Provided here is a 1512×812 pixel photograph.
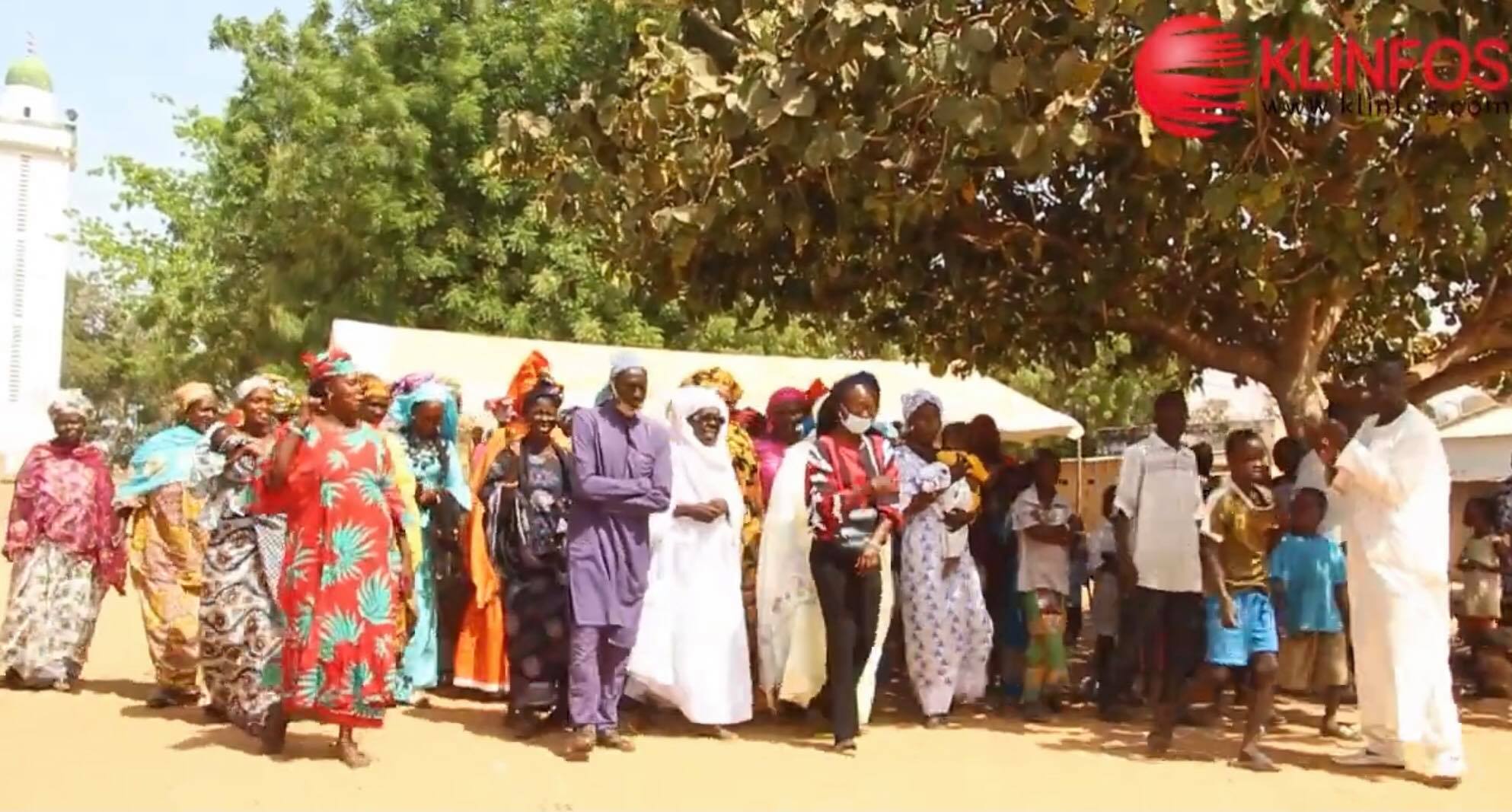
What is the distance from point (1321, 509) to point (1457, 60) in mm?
2395

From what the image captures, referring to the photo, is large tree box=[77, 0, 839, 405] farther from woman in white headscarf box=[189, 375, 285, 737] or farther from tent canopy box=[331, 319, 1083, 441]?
woman in white headscarf box=[189, 375, 285, 737]

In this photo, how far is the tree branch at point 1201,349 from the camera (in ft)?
29.6

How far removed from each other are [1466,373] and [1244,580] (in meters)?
3.57

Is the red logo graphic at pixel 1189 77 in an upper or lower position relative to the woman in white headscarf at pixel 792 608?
upper

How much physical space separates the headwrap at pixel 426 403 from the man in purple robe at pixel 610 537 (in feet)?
5.43

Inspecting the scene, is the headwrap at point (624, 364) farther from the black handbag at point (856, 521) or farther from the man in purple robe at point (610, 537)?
the black handbag at point (856, 521)

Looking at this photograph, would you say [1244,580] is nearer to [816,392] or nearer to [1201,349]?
[1201,349]

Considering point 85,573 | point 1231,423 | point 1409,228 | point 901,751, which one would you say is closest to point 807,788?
point 901,751

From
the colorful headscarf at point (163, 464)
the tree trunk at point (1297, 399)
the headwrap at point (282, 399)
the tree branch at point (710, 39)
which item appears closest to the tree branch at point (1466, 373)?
the tree trunk at point (1297, 399)

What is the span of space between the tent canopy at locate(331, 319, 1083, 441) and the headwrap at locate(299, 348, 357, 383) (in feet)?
11.8

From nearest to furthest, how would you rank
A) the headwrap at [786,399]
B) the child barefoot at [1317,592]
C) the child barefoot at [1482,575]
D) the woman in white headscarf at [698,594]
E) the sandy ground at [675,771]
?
the sandy ground at [675,771] < the woman in white headscarf at [698,594] < the child barefoot at [1317,592] < the headwrap at [786,399] < the child barefoot at [1482,575]

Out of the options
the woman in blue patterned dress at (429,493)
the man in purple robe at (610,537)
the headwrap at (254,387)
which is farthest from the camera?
the woman in blue patterned dress at (429,493)

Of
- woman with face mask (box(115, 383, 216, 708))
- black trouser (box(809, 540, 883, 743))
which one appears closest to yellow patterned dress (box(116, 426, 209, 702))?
woman with face mask (box(115, 383, 216, 708))

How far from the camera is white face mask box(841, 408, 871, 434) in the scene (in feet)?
22.6
